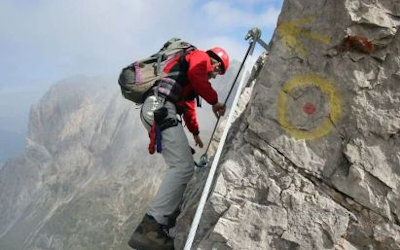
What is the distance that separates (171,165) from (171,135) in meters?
0.73

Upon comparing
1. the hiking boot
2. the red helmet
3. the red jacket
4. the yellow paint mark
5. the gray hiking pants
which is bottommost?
the hiking boot

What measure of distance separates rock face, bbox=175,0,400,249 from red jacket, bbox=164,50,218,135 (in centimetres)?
150

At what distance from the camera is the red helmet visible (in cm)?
1117

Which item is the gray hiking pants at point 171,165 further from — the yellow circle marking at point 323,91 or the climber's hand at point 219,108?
the yellow circle marking at point 323,91

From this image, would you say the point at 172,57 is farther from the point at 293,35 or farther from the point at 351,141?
the point at 351,141

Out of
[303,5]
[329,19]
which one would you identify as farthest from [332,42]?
[303,5]

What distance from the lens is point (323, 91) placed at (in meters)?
8.32

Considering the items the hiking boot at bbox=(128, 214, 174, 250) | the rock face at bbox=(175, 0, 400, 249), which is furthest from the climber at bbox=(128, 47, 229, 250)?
the rock face at bbox=(175, 0, 400, 249)

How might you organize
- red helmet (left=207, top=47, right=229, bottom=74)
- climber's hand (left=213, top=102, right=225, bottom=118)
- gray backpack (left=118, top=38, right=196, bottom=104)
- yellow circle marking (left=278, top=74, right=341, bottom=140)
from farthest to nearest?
red helmet (left=207, top=47, right=229, bottom=74)
climber's hand (left=213, top=102, right=225, bottom=118)
gray backpack (left=118, top=38, right=196, bottom=104)
yellow circle marking (left=278, top=74, right=341, bottom=140)

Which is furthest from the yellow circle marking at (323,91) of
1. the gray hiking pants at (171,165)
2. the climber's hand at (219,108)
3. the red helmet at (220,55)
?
the red helmet at (220,55)

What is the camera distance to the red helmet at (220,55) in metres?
11.2

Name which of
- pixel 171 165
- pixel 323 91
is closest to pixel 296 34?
pixel 323 91

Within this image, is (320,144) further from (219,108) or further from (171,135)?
(171,135)

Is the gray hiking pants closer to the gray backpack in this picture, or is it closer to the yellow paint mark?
the gray backpack
